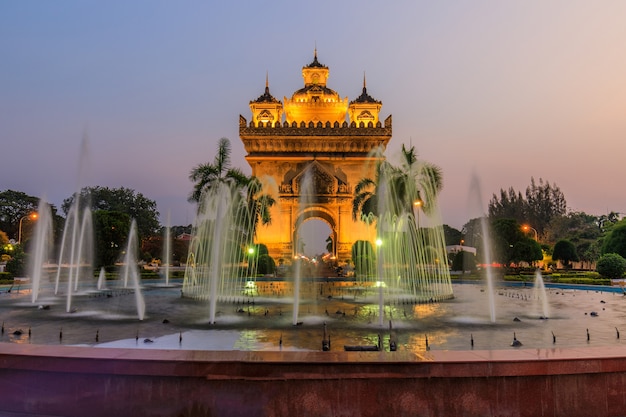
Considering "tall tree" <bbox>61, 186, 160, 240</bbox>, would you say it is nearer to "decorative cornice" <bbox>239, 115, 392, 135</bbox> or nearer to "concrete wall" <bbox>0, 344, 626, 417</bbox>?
"decorative cornice" <bbox>239, 115, 392, 135</bbox>

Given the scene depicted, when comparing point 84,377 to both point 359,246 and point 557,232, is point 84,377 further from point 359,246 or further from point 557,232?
point 557,232

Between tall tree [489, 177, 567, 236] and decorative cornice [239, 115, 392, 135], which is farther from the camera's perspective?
tall tree [489, 177, 567, 236]

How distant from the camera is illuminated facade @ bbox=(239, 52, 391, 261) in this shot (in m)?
50.0

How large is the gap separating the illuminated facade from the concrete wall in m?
43.4

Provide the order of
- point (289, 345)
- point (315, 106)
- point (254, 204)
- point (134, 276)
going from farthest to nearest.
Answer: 1. point (315, 106)
2. point (254, 204)
3. point (134, 276)
4. point (289, 345)

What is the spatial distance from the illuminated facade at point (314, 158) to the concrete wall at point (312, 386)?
43.4 meters

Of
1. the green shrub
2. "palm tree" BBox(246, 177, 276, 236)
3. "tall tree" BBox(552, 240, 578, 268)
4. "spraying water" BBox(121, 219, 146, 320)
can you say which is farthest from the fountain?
"tall tree" BBox(552, 240, 578, 268)

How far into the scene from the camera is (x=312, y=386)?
5324 millimetres

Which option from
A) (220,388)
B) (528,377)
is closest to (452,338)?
(528,377)

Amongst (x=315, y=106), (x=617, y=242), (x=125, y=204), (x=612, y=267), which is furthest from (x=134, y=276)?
(x=125, y=204)

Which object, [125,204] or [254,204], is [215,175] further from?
[125,204]

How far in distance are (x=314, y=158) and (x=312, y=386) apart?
47.9 m

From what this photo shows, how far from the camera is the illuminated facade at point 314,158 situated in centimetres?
5003

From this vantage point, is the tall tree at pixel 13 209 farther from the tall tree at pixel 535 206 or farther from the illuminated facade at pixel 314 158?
the tall tree at pixel 535 206
